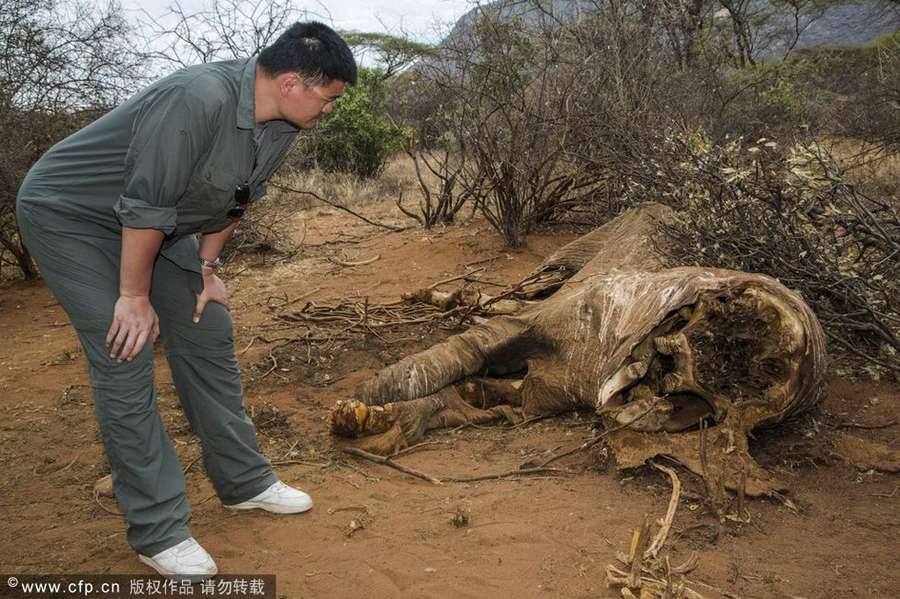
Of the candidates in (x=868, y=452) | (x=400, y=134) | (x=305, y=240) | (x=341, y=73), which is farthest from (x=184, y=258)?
(x=400, y=134)

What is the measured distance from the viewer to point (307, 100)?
2574mm

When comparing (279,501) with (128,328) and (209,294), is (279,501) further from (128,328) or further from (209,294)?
(128,328)

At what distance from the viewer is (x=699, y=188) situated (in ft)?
15.3

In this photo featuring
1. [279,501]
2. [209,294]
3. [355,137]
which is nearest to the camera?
[209,294]

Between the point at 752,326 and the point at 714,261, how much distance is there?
55.5 inches

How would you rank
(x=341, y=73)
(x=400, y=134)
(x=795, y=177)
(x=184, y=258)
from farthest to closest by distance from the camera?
(x=400, y=134) < (x=795, y=177) < (x=184, y=258) < (x=341, y=73)

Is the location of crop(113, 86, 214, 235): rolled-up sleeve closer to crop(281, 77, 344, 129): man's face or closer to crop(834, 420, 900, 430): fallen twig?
crop(281, 77, 344, 129): man's face

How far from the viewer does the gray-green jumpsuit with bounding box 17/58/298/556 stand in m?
2.40

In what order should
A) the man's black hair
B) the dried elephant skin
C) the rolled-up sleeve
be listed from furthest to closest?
the dried elephant skin < the man's black hair < the rolled-up sleeve

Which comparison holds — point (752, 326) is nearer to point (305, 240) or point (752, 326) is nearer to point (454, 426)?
point (454, 426)

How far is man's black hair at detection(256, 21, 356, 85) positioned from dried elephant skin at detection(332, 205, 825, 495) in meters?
1.65

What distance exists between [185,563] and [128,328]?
820 mm

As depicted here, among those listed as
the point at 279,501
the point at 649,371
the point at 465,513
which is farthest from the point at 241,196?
the point at 649,371

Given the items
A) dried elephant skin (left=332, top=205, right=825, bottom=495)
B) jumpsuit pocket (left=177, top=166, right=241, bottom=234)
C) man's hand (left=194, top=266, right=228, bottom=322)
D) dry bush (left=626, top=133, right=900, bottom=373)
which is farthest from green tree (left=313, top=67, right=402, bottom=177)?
jumpsuit pocket (left=177, top=166, right=241, bottom=234)
